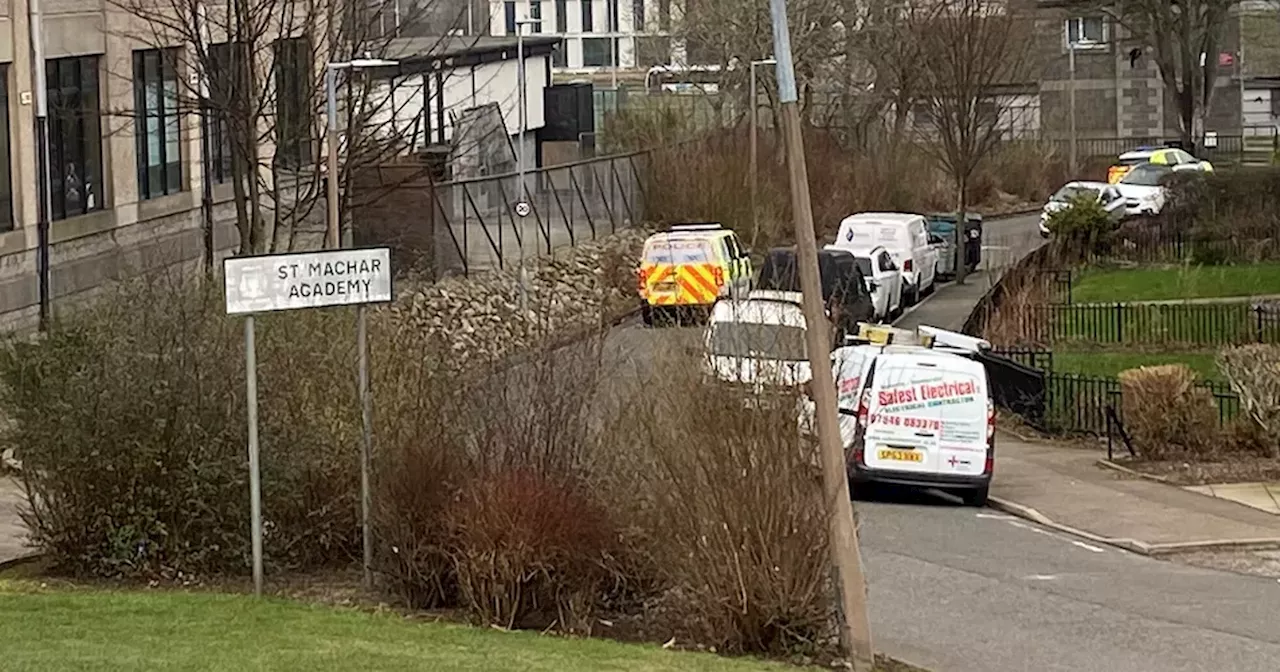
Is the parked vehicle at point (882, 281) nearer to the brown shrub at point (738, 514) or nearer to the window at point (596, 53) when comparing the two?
the brown shrub at point (738, 514)

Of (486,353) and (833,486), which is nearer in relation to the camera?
(833,486)

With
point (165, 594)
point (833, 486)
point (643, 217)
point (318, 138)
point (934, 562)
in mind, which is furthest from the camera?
point (643, 217)

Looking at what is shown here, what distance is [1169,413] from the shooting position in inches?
998

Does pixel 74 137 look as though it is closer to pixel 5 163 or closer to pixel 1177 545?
pixel 5 163

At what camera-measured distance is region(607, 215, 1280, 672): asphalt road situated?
47.8 feet

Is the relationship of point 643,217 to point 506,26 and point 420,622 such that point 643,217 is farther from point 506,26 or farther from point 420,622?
point 506,26

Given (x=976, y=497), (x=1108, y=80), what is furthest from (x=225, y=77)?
(x=1108, y=80)

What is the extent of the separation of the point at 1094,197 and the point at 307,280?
116ft

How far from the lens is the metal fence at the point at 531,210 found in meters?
38.8

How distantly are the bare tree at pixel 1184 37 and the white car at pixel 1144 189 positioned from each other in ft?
59.3

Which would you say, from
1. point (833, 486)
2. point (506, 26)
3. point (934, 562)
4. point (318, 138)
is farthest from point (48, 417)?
point (506, 26)

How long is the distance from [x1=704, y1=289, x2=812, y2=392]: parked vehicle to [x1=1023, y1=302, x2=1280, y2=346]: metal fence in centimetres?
1979

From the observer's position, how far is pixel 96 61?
110ft

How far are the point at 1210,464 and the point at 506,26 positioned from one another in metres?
79.4
